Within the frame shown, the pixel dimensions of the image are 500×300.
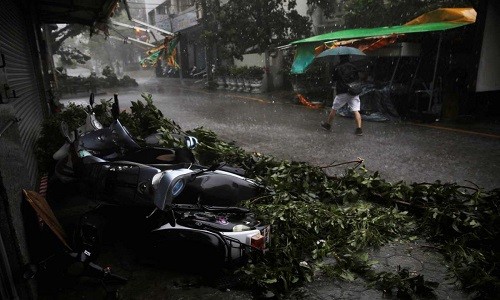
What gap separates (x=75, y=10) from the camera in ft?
35.8

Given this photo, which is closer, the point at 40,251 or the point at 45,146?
the point at 40,251

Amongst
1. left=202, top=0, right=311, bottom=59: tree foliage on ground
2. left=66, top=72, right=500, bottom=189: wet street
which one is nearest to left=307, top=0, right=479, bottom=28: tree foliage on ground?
left=202, top=0, right=311, bottom=59: tree foliage on ground

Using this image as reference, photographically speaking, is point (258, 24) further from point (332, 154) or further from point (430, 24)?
point (332, 154)

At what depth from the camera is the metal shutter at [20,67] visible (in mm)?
5812

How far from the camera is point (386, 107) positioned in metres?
11.6

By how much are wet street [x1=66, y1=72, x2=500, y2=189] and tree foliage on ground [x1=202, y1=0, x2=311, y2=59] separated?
8682mm

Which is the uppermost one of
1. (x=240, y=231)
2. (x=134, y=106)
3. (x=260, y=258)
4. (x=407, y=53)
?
(x=407, y=53)

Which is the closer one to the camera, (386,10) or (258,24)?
(386,10)

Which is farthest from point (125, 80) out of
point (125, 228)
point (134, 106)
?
point (125, 228)

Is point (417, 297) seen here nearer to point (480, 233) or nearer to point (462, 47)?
point (480, 233)

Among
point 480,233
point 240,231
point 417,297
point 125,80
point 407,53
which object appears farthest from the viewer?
point 125,80

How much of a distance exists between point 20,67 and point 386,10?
1596cm

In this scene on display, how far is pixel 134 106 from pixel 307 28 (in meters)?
16.1

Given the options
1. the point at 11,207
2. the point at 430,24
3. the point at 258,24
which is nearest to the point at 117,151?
the point at 11,207
